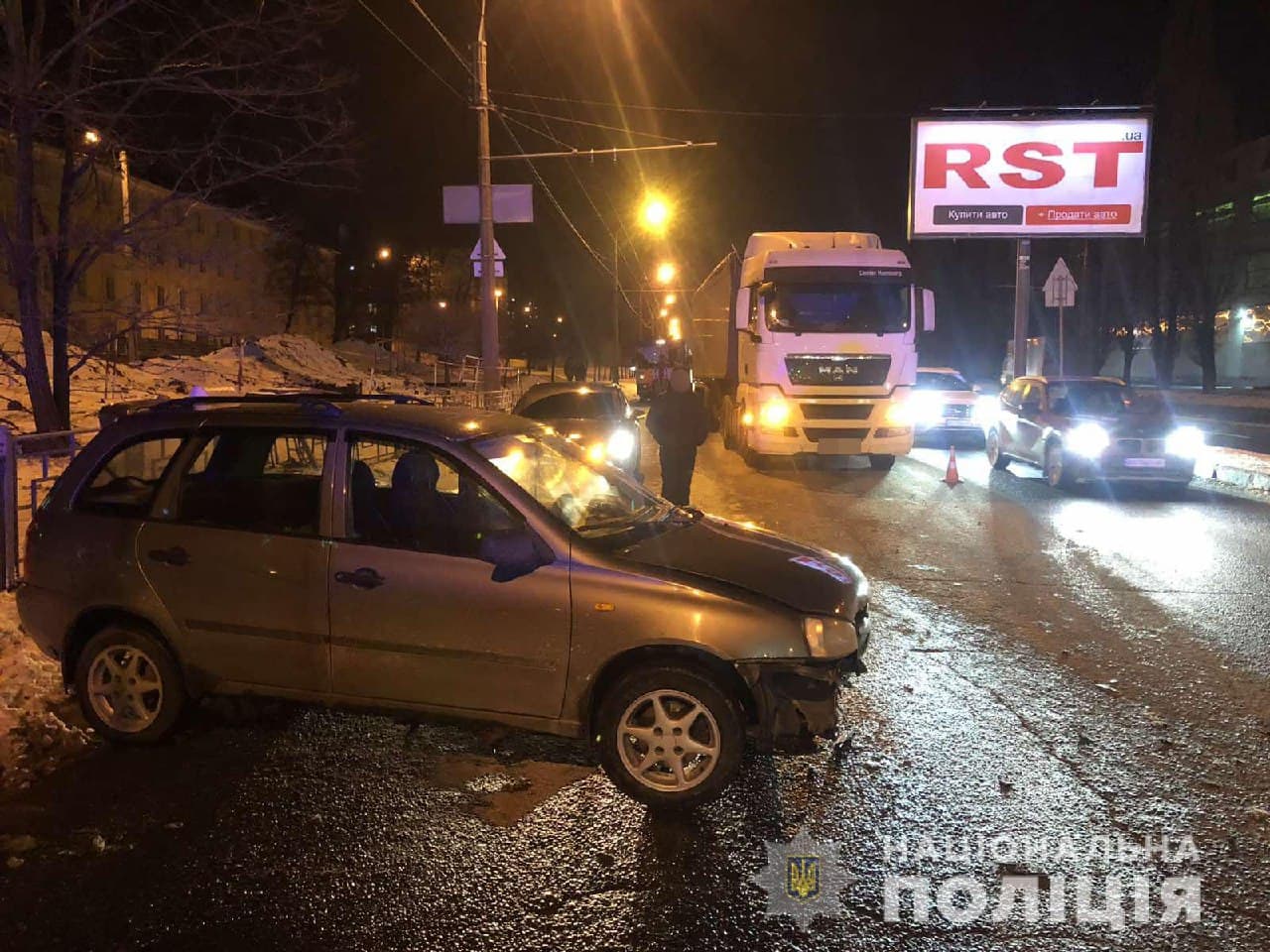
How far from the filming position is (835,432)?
1533 cm

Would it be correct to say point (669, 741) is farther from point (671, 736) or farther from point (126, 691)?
point (126, 691)

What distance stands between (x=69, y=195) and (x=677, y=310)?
17275mm

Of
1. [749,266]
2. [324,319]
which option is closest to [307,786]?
[749,266]

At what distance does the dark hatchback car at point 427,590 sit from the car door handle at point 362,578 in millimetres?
14

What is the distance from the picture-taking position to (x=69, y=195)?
499 inches

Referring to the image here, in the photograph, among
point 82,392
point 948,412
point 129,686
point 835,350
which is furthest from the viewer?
point 82,392

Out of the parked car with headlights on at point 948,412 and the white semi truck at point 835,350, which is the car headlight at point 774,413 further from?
the parked car with headlights on at point 948,412

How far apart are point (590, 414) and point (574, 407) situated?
0.30 metres

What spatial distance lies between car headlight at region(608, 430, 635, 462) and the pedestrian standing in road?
108 inches

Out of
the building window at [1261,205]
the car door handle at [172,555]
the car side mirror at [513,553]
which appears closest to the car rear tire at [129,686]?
the car door handle at [172,555]

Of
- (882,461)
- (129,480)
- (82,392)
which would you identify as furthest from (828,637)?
(82,392)

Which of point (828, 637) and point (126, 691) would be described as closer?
point (828, 637)

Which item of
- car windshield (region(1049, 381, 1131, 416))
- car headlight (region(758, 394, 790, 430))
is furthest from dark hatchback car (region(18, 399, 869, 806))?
car windshield (region(1049, 381, 1131, 416))

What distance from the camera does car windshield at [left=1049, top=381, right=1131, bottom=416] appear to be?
14.2m
